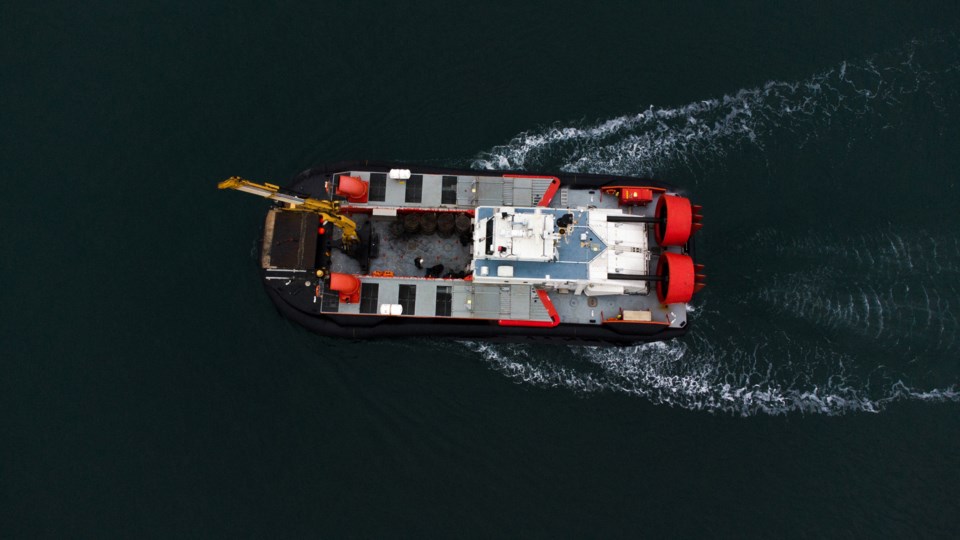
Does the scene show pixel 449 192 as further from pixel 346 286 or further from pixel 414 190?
pixel 346 286

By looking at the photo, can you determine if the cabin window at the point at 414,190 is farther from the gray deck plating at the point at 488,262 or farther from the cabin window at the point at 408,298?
the cabin window at the point at 408,298

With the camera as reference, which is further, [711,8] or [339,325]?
[711,8]

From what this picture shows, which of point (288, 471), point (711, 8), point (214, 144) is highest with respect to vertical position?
point (711, 8)

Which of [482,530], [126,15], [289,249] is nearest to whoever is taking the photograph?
[482,530]

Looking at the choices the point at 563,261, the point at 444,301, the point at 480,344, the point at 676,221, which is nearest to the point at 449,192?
the point at 444,301

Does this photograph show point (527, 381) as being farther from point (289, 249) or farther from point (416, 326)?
point (289, 249)

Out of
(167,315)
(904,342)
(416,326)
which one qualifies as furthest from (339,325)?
(904,342)

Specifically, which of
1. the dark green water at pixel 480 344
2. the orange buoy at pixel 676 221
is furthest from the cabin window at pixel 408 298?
the orange buoy at pixel 676 221
